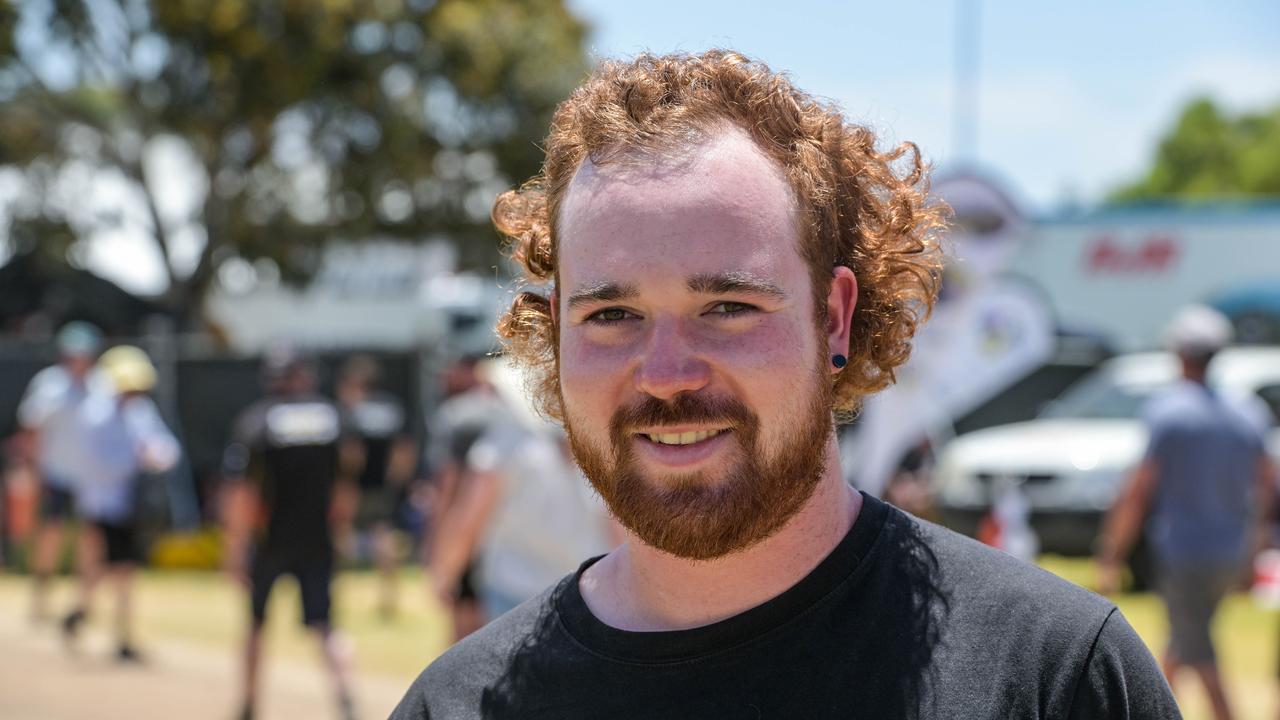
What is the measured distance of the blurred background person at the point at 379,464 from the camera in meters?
12.5

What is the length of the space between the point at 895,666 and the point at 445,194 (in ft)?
81.2

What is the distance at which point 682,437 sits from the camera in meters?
1.79

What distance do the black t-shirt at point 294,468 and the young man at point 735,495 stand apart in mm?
6298

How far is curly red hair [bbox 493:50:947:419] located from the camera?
189 cm

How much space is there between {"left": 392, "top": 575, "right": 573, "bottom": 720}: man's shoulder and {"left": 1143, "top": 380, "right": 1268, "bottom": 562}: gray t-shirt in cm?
576

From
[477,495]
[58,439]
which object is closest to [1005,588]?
[477,495]

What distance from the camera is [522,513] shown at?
651cm

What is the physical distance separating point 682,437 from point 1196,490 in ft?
19.5

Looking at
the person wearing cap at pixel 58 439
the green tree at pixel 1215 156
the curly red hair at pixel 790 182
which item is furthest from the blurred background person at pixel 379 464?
the green tree at pixel 1215 156

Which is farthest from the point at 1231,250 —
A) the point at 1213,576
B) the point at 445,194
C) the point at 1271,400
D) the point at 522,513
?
the point at 522,513

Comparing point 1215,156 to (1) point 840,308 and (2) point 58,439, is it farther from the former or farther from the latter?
(1) point 840,308

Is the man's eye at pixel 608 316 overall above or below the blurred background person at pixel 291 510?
above

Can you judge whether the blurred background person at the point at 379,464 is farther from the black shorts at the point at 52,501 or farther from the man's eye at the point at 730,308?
the man's eye at the point at 730,308

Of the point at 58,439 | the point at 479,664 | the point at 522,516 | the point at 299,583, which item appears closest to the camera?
the point at 479,664
